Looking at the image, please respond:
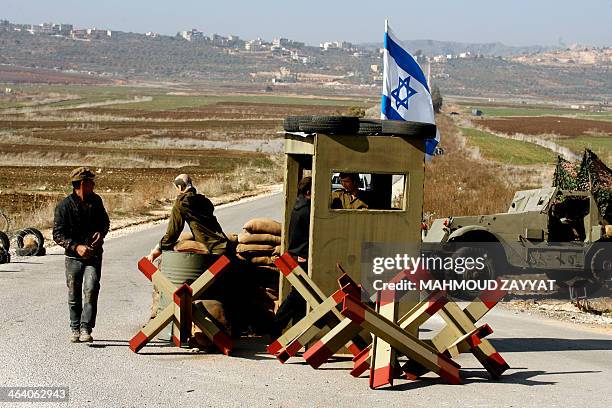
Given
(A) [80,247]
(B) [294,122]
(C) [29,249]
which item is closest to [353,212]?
(B) [294,122]

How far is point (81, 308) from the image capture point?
11859 millimetres

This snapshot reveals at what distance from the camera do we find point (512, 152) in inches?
2734

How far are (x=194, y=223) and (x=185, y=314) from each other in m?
1.19

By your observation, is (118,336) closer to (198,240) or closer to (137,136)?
(198,240)

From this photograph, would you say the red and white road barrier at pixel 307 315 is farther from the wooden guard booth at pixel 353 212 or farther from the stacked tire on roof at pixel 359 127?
the stacked tire on roof at pixel 359 127

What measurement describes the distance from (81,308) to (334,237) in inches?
112

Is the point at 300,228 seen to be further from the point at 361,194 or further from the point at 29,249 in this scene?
the point at 29,249

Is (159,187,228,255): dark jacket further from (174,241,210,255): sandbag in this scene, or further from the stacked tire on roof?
the stacked tire on roof

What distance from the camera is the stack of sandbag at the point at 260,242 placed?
12.6 m

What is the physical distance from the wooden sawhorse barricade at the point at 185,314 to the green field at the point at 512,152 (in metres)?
49.2

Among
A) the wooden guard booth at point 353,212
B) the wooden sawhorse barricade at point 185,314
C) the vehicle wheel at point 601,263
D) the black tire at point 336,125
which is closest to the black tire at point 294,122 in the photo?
the black tire at point 336,125

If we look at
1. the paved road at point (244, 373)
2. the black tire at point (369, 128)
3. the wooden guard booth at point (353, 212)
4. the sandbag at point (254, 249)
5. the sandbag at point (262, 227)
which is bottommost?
the paved road at point (244, 373)

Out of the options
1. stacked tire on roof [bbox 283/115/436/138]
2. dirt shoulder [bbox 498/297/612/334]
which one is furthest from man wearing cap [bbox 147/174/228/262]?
dirt shoulder [bbox 498/297/612/334]

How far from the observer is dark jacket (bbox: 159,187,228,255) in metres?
12.0
